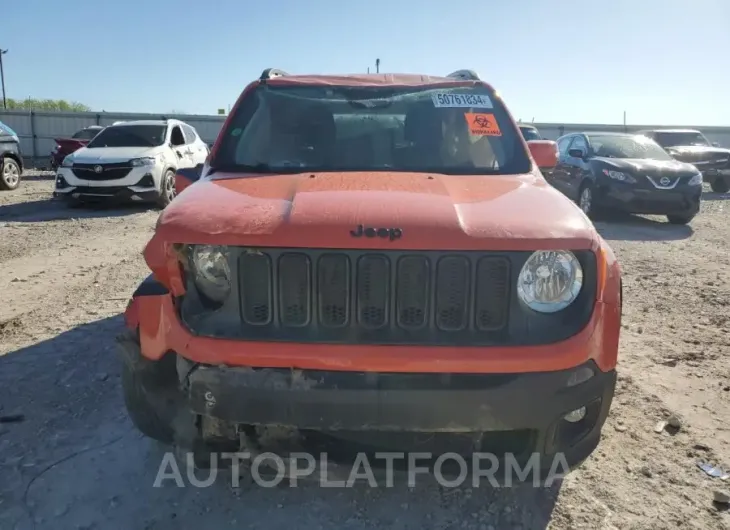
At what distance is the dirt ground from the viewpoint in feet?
8.12

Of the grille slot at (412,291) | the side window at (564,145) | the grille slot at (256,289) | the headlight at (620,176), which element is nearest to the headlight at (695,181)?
the headlight at (620,176)

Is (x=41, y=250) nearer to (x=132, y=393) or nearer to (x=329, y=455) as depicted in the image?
(x=132, y=393)

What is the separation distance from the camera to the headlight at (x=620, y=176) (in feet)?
32.8

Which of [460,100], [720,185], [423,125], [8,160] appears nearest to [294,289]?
[423,125]

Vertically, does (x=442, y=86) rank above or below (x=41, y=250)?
above

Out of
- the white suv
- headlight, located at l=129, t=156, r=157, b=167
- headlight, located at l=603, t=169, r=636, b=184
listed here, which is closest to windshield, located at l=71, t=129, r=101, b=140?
the white suv

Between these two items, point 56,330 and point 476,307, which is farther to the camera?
point 56,330

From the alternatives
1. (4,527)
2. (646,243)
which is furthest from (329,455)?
(646,243)

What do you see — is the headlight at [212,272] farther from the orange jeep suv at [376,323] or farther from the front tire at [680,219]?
the front tire at [680,219]

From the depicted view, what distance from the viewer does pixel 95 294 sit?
5512 millimetres

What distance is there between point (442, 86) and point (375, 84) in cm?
42

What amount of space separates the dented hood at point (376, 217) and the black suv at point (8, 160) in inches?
508

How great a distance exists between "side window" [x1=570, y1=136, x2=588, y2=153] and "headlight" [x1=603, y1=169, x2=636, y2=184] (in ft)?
3.79

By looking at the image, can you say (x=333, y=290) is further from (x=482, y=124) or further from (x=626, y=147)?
(x=626, y=147)
